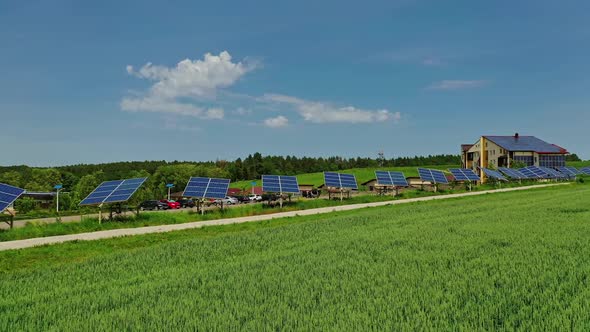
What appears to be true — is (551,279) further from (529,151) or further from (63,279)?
(529,151)

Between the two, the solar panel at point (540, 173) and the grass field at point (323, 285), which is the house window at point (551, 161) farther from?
the grass field at point (323, 285)

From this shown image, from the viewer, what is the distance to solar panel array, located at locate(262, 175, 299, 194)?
134 ft

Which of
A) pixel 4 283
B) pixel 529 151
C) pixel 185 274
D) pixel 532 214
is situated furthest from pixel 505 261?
pixel 529 151

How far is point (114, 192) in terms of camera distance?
31141 millimetres

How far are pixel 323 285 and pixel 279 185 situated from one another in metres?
33.2

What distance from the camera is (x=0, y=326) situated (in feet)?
23.9

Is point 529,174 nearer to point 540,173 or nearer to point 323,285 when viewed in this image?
point 540,173

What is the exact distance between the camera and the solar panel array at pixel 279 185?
1610 inches

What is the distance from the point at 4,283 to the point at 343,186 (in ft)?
126

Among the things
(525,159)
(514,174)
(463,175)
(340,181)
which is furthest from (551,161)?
(340,181)

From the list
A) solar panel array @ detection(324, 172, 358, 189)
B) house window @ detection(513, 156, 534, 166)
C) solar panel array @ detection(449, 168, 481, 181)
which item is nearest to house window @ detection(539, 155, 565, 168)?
house window @ detection(513, 156, 534, 166)

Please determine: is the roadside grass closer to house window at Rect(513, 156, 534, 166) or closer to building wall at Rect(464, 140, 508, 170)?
building wall at Rect(464, 140, 508, 170)

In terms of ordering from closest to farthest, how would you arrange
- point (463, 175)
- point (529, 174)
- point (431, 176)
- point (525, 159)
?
1. point (431, 176)
2. point (463, 175)
3. point (529, 174)
4. point (525, 159)

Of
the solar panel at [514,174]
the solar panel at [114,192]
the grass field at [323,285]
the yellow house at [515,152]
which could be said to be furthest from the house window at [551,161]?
the grass field at [323,285]
